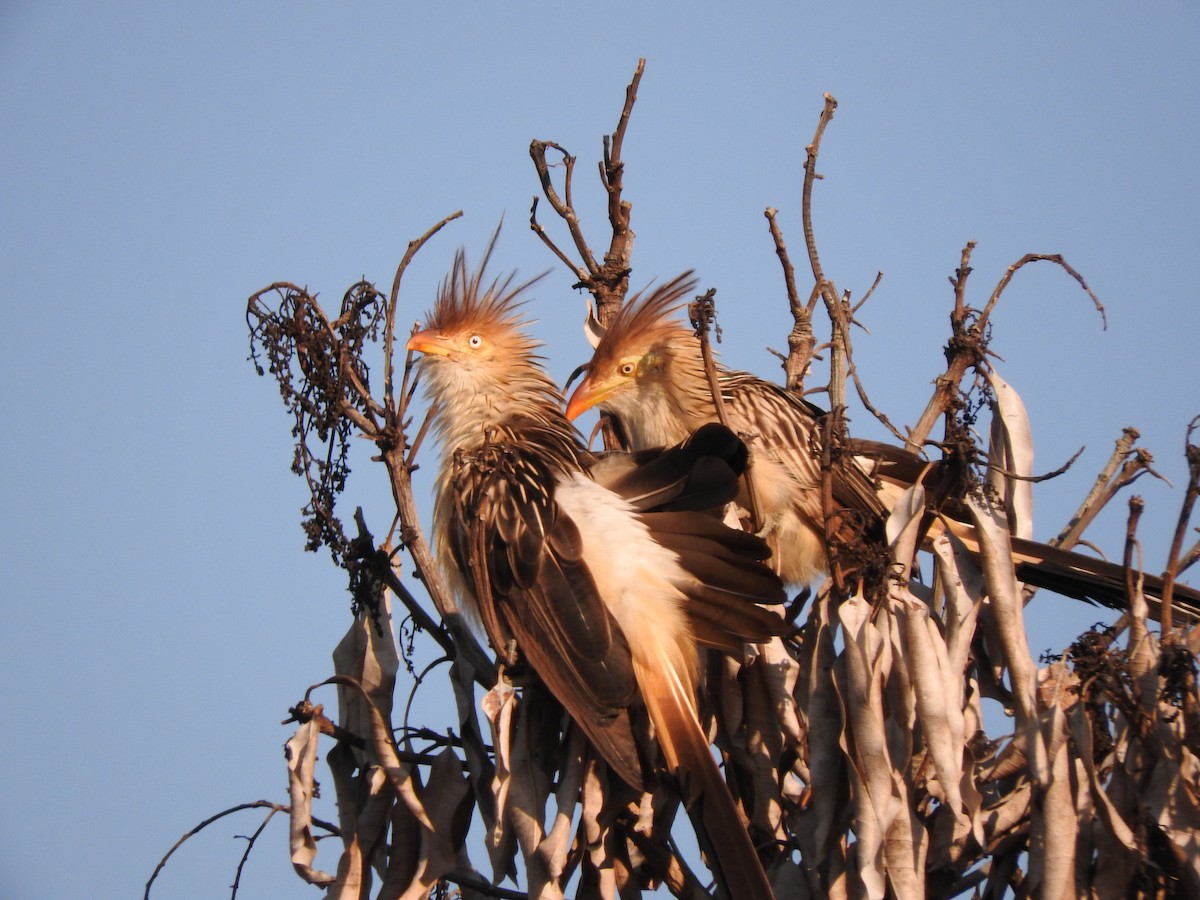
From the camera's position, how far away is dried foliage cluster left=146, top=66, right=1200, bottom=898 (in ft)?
9.20

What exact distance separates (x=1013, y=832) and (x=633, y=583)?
1.17 meters

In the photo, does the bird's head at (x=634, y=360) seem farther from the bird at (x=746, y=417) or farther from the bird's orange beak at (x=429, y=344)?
the bird's orange beak at (x=429, y=344)

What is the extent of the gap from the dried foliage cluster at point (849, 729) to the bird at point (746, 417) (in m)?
0.68

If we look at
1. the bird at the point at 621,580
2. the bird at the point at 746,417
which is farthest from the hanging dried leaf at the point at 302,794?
the bird at the point at 746,417

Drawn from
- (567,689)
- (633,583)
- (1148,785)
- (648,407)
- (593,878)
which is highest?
(648,407)

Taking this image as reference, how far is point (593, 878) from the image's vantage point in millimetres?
3164

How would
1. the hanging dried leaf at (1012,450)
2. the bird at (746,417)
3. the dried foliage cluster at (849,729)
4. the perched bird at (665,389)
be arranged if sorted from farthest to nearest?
the perched bird at (665,389) < the bird at (746,417) < the hanging dried leaf at (1012,450) < the dried foliage cluster at (849,729)

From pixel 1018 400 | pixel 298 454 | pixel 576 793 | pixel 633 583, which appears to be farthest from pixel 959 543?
pixel 298 454

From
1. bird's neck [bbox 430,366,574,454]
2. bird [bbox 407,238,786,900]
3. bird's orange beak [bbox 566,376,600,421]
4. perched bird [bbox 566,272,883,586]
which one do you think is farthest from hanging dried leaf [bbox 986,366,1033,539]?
bird's orange beak [bbox 566,376,600,421]

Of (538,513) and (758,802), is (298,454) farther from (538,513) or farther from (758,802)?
(758,802)

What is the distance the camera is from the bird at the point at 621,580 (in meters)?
3.17

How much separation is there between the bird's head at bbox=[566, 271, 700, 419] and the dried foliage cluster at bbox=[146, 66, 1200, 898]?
116cm

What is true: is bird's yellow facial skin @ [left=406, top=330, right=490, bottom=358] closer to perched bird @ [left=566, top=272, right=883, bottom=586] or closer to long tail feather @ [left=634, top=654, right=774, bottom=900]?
perched bird @ [left=566, top=272, right=883, bottom=586]

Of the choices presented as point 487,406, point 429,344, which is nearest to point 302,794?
point 487,406
